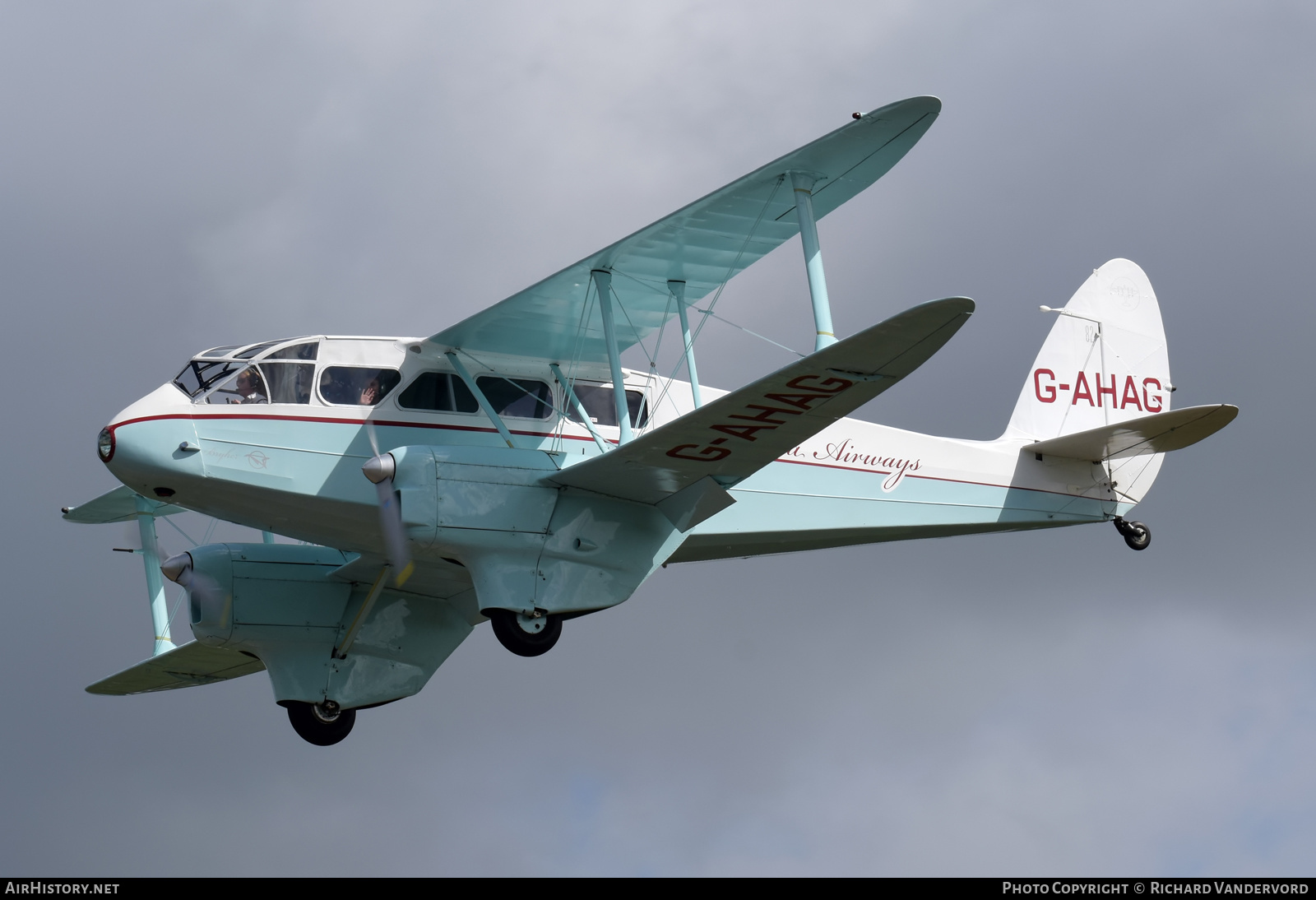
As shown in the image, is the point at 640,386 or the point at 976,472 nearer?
the point at 640,386

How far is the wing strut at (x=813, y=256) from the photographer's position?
17.1 m

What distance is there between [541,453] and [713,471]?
1.93 metres

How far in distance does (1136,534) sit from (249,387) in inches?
469

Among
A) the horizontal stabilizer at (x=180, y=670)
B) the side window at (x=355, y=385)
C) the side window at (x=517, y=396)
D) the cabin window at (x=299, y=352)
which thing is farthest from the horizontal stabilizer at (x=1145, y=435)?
the horizontal stabilizer at (x=180, y=670)

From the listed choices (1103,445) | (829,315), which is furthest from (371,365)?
(1103,445)

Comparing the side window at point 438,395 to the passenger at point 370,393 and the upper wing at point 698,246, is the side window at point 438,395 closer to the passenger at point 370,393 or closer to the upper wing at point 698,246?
the passenger at point 370,393

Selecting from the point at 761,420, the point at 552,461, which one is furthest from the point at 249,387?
the point at 761,420

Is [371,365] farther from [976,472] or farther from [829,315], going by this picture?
[976,472]

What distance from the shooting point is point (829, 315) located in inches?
677

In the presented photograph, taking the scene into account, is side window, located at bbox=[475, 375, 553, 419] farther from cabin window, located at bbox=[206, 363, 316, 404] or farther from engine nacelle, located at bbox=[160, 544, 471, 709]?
engine nacelle, located at bbox=[160, 544, 471, 709]

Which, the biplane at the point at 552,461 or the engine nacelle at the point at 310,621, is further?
the engine nacelle at the point at 310,621

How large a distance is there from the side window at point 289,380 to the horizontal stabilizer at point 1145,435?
383 inches

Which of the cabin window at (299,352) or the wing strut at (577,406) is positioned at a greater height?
the cabin window at (299,352)
